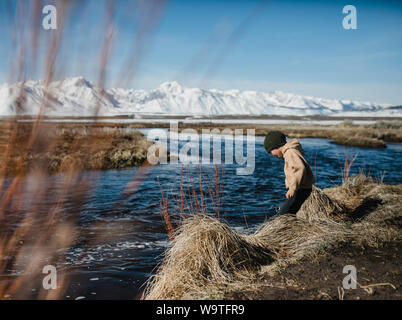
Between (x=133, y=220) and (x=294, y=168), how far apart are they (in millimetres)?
4987

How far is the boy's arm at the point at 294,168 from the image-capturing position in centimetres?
481

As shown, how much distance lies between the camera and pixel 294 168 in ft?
15.9

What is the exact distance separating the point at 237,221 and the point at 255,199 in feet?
8.57

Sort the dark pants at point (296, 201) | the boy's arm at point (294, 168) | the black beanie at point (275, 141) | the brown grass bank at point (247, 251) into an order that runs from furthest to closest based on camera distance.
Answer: the dark pants at point (296, 201) → the black beanie at point (275, 141) → the boy's arm at point (294, 168) → the brown grass bank at point (247, 251)

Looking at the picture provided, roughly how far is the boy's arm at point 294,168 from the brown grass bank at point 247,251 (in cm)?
83

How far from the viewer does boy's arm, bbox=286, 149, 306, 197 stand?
15.8 feet

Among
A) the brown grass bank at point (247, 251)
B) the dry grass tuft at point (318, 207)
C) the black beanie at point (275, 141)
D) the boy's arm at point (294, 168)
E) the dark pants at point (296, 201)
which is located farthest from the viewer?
the dry grass tuft at point (318, 207)

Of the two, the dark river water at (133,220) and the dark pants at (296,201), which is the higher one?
the dark pants at (296,201)

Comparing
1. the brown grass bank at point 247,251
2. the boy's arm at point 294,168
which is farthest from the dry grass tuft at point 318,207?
the boy's arm at point 294,168

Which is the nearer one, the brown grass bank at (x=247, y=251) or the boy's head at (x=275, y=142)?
the brown grass bank at (x=247, y=251)

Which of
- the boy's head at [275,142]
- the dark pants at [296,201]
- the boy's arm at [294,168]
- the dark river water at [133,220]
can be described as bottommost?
the dark river water at [133,220]

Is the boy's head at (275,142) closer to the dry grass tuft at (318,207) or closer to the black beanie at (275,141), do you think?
the black beanie at (275,141)

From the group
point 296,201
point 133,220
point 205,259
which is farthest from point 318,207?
point 133,220
